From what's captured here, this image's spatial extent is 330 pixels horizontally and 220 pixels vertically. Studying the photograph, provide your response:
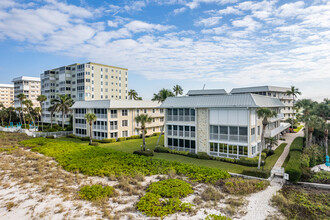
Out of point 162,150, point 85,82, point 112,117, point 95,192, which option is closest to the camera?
point 95,192

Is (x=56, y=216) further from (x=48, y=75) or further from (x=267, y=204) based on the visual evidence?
(x=48, y=75)

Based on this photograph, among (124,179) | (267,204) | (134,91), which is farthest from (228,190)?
(134,91)

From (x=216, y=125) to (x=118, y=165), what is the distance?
14.5 meters

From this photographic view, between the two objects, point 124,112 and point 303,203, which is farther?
point 124,112

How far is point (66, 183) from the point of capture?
20422 mm

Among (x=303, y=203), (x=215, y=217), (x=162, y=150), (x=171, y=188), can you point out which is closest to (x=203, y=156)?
(x=162, y=150)

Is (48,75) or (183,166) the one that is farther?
(48,75)

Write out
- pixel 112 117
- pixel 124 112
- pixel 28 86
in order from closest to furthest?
pixel 112 117 → pixel 124 112 → pixel 28 86

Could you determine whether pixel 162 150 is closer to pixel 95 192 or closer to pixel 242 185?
pixel 242 185

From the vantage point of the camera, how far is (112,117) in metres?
43.3

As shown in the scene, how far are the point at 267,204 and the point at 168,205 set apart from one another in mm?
7650

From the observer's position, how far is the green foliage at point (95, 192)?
16.9 metres

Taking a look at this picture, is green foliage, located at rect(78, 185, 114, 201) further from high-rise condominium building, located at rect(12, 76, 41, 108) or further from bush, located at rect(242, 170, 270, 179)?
high-rise condominium building, located at rect(12, 76, 41, 108)

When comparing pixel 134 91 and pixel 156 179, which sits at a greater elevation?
pixel 134 91
